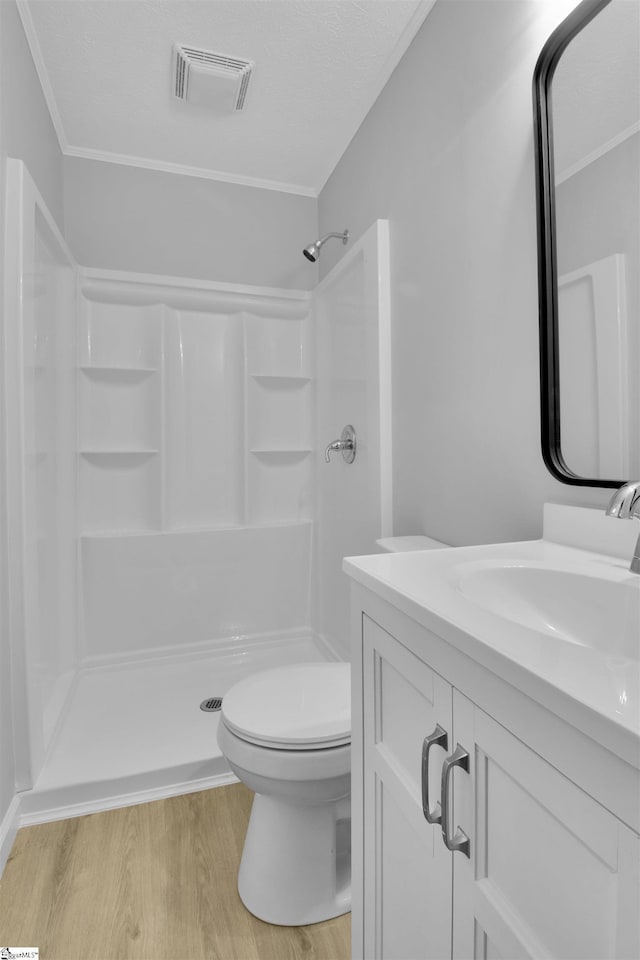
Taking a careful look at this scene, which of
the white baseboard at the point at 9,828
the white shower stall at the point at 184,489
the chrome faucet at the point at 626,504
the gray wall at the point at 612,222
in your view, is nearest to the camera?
the chrome faucet at the point at 626,504

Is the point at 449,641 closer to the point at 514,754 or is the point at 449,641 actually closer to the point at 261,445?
the point at 514,754

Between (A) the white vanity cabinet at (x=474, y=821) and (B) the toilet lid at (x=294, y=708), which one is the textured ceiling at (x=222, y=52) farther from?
(B) the toilet lid at (x=294, y=708)

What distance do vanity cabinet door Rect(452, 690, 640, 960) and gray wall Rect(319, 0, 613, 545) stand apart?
0.61m

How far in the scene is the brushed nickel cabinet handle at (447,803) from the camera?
21.9 inches

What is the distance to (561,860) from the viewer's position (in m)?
0.43

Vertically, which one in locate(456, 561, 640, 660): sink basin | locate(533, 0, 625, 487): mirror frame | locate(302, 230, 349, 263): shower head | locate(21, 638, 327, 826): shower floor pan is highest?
locate(302, 230, 349, 263): shower head

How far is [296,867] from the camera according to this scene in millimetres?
1162

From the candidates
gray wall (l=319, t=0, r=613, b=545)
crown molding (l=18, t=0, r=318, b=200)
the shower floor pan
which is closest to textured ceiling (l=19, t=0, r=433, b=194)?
crown molding (l=18, t=0, r=318, b=200)

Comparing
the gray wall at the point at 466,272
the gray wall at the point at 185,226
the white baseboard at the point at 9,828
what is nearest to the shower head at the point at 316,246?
the gray wall at the point at 466,272

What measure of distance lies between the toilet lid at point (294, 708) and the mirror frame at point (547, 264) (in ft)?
2.43

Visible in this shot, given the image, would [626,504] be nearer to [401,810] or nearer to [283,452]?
[401,810]

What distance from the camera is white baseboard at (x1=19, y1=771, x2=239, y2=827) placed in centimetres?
147

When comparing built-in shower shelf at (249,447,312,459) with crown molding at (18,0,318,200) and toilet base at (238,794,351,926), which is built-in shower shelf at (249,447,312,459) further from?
toilet base at (238,794,351,926)

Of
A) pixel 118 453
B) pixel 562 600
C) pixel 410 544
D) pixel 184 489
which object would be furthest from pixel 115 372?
pixel 562 600
